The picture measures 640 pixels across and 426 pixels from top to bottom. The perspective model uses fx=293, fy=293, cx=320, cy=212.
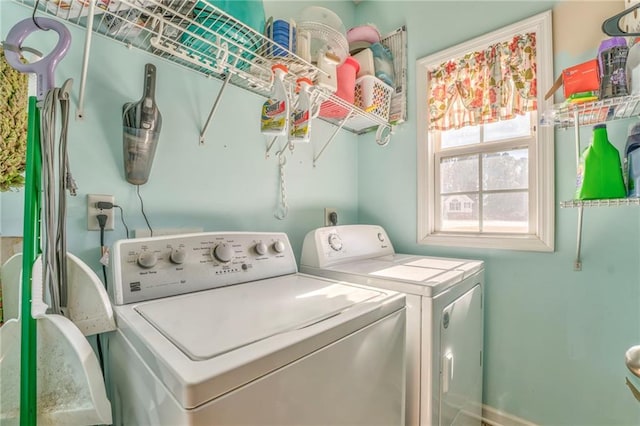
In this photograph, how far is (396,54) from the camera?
2.09 meters

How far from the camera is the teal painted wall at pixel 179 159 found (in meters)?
1.01

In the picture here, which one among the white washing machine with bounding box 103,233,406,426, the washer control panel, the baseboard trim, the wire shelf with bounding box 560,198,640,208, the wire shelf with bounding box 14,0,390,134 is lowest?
the baseboard trim

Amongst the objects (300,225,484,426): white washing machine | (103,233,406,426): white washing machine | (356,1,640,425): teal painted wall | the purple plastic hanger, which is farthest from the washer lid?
(356,1,640,425): teal painted wall

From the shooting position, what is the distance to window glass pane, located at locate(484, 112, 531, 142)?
171cm

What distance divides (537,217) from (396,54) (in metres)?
1.41

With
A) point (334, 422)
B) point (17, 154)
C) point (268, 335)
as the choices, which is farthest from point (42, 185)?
point (334, 422)

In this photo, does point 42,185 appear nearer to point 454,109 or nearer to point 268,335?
point 268,335

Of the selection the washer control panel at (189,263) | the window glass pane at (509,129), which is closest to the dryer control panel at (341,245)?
the washer control panel at (189,263)

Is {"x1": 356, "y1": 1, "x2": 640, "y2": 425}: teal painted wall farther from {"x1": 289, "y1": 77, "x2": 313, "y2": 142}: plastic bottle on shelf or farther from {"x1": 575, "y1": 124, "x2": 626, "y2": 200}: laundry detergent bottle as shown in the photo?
{"x1": 289, "y1": 77, "x2": 313, "y2": 142}: plastic bottle on shelf

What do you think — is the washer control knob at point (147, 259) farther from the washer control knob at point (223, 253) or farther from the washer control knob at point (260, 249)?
the washer control knob at point (260, 249)

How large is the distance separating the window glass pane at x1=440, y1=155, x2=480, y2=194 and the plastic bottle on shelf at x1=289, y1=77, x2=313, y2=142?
1.10 metres

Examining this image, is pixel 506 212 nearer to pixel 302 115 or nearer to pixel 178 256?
pixel 302 115

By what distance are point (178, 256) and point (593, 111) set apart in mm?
1800

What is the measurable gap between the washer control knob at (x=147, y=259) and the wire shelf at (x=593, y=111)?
174cm
